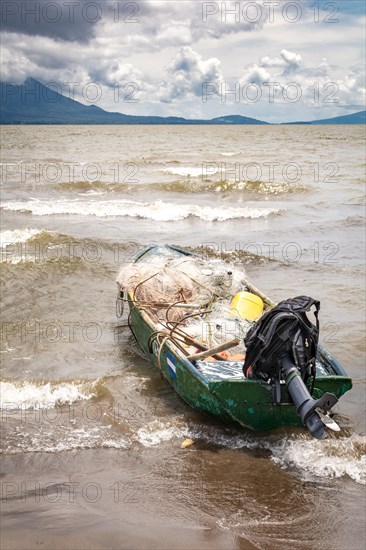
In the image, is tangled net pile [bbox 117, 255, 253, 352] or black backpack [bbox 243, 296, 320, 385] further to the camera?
tangled net pile [bbox 117, 255, 253, 352]

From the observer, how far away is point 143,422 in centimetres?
677

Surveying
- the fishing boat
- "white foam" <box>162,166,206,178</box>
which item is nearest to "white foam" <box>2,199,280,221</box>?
the fishing boat

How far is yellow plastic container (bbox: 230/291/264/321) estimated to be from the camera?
8125mm

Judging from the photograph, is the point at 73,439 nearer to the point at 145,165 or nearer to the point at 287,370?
the point at 287,370

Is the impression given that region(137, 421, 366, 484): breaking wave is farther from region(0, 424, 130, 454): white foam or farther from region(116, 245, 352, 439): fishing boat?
region(0, 424, 130, 454): white foam

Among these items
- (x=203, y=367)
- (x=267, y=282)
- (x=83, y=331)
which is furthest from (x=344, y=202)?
(x=203, y=367)

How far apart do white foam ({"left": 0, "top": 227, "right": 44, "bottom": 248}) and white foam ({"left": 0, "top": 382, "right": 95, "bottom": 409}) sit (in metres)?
9.44

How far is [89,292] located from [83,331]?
222cm

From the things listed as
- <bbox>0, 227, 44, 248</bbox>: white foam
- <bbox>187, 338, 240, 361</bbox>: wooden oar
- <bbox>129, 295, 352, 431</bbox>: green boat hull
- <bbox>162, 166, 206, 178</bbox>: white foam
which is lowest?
<bbox>129, 295, 352, 431</bbox>: green boat hull

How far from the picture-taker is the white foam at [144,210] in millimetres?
20516

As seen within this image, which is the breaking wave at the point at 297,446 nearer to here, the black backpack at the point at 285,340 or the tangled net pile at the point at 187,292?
the black backpack at the point at 285,340

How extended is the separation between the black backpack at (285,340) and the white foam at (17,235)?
40.2 ft

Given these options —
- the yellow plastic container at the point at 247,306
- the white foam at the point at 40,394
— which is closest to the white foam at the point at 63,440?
the white foam at the point at 40,394

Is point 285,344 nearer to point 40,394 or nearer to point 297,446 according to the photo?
point 297,446
